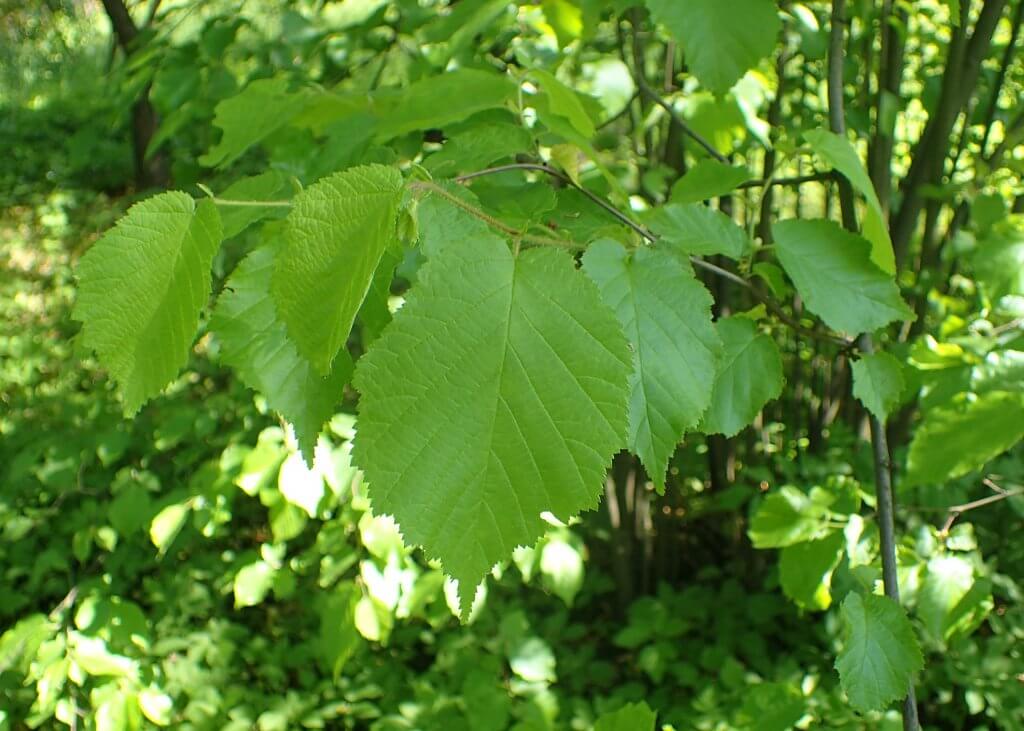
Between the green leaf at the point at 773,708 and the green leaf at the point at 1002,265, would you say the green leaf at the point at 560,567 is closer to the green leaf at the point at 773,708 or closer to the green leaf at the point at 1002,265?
the green leaf at the point at 773,708

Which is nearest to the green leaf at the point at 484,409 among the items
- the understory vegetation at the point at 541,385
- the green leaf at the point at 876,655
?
the understory vegetation at the point at 541,385

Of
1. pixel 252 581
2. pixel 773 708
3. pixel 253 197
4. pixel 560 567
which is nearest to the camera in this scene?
pixel 253 197

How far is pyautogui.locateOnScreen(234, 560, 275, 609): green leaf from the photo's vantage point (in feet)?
6.93

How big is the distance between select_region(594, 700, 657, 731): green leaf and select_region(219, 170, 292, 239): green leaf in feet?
2.37

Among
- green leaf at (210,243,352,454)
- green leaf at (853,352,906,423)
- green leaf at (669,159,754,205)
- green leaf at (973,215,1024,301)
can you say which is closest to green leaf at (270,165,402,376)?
green leaf at (210,243,352,454)

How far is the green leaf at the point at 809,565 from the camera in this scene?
131 cm

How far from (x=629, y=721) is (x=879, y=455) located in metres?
0.45

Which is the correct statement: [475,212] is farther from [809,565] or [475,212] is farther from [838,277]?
[809,565]

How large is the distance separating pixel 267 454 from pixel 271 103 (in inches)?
37.1

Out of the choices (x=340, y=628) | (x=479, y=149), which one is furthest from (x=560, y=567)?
(x=479, y=149)

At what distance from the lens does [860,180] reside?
0.86 metres

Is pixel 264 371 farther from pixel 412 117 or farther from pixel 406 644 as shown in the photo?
pixel 406 644

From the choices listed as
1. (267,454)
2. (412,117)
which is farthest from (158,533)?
(412,117)

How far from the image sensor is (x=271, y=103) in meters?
1.07
